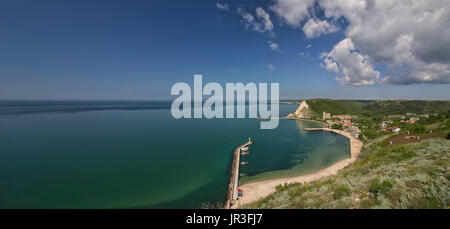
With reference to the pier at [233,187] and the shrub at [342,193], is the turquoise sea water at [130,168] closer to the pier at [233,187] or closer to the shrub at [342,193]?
the pier at [233,187]

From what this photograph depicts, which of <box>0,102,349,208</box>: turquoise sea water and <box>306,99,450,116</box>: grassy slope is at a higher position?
<box>306,99,450,116</box>: grassy slope

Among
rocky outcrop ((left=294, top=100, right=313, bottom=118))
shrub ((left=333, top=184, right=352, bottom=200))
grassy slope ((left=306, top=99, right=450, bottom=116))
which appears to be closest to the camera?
shrub ((left=333, top=184, right=352, bottom=200))

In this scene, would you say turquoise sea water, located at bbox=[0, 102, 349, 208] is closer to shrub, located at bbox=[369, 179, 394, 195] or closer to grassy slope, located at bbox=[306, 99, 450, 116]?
shrub, located at bbox=[369, 179, 394, 195]

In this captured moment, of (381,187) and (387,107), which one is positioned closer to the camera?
(381,187)

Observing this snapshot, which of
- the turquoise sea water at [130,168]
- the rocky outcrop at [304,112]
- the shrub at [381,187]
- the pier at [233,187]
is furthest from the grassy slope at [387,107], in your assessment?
the shrub at [381,187]

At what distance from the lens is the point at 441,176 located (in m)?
5.30

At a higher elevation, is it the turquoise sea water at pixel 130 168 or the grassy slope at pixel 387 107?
the grassy slope at pixel 387 107

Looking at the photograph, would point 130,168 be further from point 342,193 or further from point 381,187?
point 381,187

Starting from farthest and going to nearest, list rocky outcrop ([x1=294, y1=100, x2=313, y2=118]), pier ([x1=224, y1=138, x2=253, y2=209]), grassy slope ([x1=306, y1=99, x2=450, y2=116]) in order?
grassy slope ([x1=306, y1=99, x2=450, y2=116]) < rocky outcrop ([x1=294, y1=100, x2=313, y2=118]) < pier ([x1=224, y1=138, x2=253, y2=209])

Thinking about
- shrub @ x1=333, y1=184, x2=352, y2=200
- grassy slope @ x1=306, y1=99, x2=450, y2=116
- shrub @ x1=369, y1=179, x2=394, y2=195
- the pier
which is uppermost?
grassy slope @ x1=306, y1=99, x2=450, y2=116

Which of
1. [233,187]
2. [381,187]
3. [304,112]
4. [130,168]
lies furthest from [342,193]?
[304,112]

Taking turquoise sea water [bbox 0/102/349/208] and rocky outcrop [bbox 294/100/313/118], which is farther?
rocky outcrop [bbox 294/100/313/118]

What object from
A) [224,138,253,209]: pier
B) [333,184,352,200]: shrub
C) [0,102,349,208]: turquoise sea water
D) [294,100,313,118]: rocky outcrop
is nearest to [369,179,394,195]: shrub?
[333,184,352,200]: shrub
